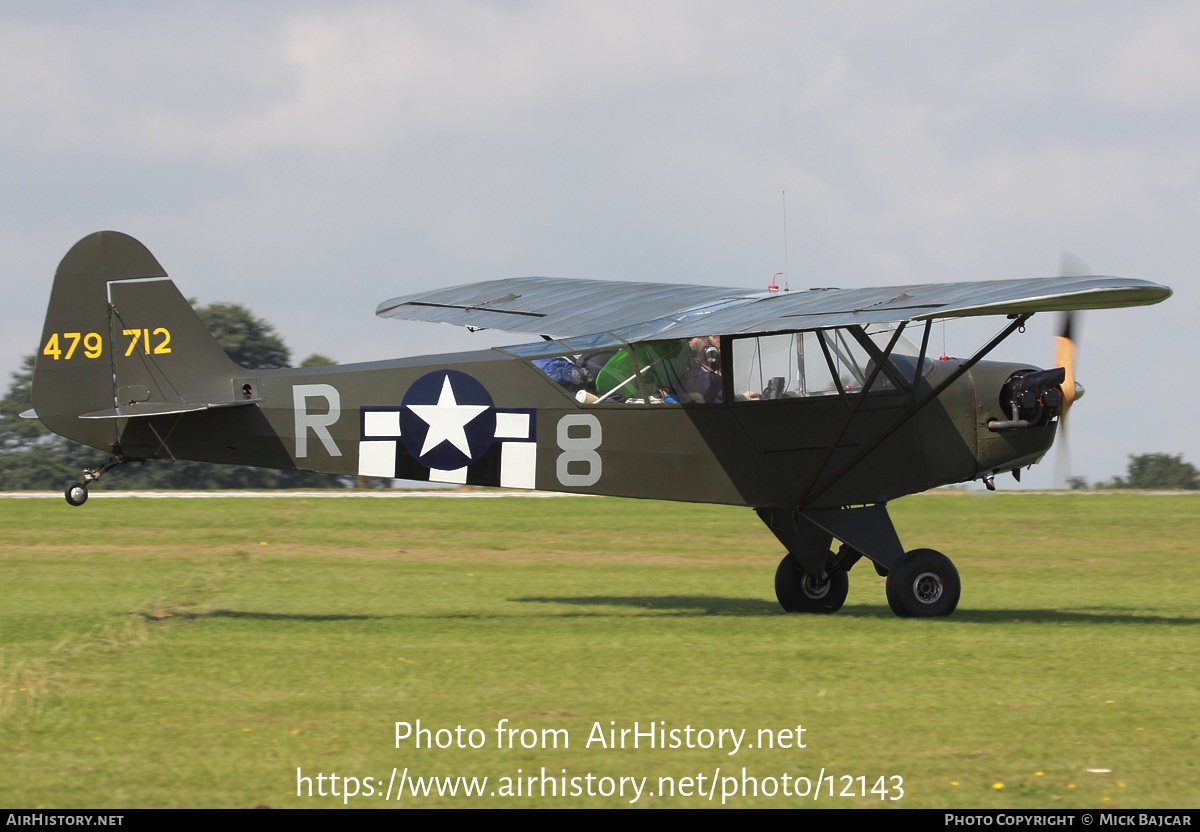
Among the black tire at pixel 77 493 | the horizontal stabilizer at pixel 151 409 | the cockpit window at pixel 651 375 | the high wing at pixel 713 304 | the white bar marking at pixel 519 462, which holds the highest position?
the high wing at pixel 713 304

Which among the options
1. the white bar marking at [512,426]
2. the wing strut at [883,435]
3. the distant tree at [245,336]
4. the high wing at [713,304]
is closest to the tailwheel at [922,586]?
the wing strut at [883,435]

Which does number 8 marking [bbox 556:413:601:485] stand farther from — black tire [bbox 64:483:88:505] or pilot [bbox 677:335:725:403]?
black tire [bbox 64:483:88:505]

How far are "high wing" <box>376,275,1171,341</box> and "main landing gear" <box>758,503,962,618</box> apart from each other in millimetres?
2114

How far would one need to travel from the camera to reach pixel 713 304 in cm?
1144

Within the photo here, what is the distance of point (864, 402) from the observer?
1118 cm

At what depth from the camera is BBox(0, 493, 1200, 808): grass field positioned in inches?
243

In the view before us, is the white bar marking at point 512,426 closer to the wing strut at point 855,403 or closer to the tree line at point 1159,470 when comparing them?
the wing strut at point 855,403

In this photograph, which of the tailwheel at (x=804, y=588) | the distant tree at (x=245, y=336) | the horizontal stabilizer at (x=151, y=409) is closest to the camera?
the horizontal stabilizer at (x=151, y=409)

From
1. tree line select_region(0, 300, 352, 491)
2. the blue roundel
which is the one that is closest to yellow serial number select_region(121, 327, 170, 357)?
the blue roundel

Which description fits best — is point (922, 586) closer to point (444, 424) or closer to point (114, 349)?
point (444, 424)

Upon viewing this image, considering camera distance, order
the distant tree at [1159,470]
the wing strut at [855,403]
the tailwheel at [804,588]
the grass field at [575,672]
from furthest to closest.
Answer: the distant tree at [1159,470]
the tailwheel at [804,588]
the wing strut at [855,403]
the grass field at [575,672]

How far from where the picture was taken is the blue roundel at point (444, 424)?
11.2m

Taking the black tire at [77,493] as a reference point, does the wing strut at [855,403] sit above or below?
above
